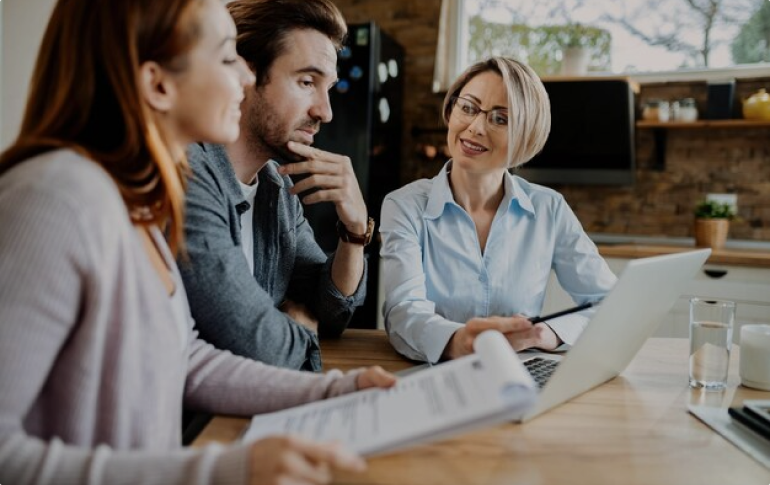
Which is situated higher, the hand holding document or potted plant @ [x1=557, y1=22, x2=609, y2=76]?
potted plant @ [x1=557, y1=22, x2=609, y2=76]

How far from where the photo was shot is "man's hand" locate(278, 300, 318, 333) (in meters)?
1.53

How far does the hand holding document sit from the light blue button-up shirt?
0.78 metres

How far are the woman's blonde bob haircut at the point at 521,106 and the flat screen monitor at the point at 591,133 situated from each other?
164 cm

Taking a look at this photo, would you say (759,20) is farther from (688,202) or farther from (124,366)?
(124,366)

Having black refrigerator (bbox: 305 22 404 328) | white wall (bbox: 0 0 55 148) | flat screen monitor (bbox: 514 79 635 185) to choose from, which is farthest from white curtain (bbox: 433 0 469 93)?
white wall (bbox: 0 0 55 148)

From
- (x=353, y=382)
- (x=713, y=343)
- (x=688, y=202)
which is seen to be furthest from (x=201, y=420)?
(x=688, y=202)

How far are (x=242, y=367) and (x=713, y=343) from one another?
792 millimetres

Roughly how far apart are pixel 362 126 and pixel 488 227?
67.5 inches

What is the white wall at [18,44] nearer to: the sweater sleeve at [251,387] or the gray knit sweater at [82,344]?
the sweater sleeve at [251,387]

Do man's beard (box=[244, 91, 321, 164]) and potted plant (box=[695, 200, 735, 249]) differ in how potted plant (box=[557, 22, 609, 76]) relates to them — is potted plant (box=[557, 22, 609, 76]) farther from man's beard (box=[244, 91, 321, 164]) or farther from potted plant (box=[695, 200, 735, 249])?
man's beard (box=[244, 91, 321, 164])

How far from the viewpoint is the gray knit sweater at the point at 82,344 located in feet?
2.19

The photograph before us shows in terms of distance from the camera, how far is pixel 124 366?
75 centimetres

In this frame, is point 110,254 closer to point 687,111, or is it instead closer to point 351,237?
point 351,237

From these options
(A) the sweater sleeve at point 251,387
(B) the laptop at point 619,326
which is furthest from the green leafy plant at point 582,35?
(A) the sweater sleeve at point 251,387
